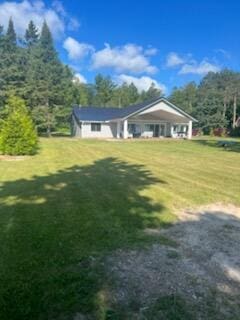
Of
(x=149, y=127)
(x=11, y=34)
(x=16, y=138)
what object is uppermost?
(x=11, y=34)

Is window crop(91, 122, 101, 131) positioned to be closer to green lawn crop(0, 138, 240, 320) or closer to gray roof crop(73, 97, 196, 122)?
gray roof crop(73, 97, 196, 122)

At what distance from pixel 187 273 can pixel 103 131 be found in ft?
111

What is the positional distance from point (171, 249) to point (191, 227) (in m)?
1.08

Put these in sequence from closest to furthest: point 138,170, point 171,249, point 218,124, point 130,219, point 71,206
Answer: point 171,249 → point 130,219 → point 71,206 → point 138,170 → point 218,124

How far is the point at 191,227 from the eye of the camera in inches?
210

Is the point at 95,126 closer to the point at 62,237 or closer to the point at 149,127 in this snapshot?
the point at 149,127

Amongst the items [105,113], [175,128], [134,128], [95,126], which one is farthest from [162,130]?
[95,126]

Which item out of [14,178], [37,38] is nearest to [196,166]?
[14,178]

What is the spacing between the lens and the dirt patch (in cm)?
308

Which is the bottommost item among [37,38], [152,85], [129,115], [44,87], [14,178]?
[14,178]

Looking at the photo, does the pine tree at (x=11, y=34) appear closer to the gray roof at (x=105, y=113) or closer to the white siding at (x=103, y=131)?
the gray roof at (x=105, y=113)

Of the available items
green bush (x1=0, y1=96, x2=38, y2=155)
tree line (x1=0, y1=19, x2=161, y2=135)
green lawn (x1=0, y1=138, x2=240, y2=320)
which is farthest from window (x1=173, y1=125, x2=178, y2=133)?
green lawn (x1=0, y1=138, x2=240, y2=320)

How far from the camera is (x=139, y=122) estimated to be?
3519 centimetres

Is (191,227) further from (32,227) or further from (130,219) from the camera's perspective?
(32,227)
